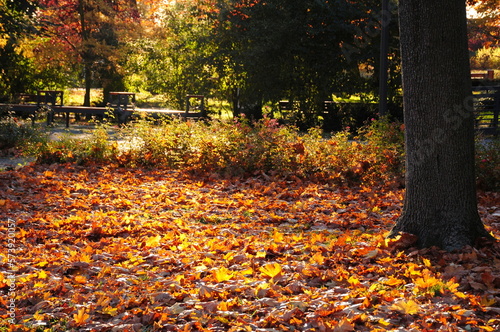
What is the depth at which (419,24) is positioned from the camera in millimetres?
5113

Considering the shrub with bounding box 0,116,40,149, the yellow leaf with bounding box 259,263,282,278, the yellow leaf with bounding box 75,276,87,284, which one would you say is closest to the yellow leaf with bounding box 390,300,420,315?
the yellow leaf with bounding box 259,263,282,278

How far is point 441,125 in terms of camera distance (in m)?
5.11

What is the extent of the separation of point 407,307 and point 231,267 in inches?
61.9

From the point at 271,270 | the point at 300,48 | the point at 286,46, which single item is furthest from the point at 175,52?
the point at 271,270

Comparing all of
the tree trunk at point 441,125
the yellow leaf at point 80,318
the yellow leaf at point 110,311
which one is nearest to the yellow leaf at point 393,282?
the tree trunk at point 441,125

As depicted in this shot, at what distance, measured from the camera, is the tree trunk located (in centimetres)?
507

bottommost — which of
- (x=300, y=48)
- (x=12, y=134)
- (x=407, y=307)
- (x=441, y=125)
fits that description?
(x=407, y=307)

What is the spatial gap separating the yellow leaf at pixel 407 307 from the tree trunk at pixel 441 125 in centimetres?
148

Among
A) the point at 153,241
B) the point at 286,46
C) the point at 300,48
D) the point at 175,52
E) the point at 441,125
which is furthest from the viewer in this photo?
the point at 175,52

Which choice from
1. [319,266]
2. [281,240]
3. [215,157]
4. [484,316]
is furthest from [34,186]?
[484,316]

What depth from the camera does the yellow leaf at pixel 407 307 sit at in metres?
3.69

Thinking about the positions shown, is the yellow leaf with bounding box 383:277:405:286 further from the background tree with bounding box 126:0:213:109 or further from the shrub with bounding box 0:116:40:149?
the background tree with bounding box 126:0:213:109

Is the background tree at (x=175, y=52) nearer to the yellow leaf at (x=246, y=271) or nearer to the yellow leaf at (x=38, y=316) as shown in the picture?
the yellow leaf at (x=246, y=271)

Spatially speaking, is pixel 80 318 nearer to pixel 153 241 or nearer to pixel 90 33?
pixel 153 241
